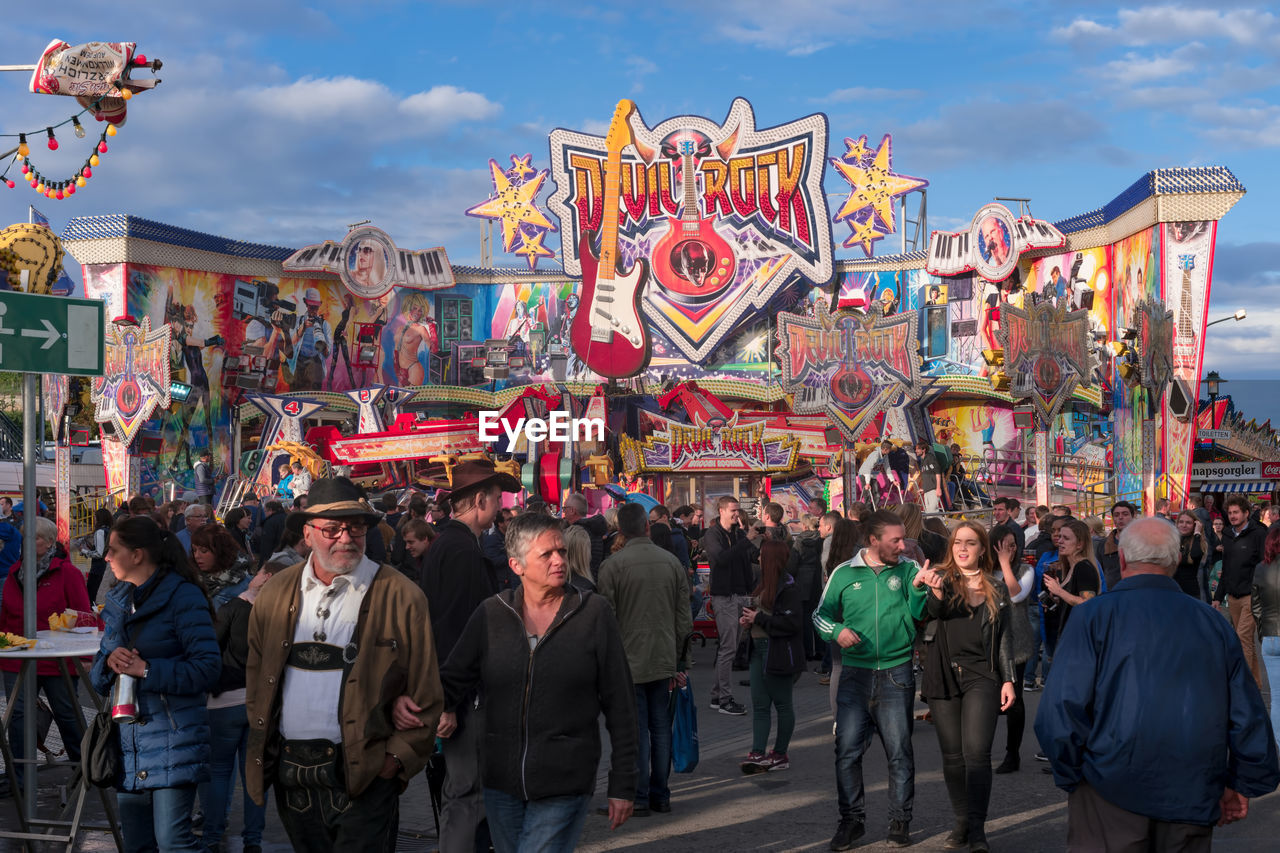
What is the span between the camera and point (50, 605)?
26.2 feet

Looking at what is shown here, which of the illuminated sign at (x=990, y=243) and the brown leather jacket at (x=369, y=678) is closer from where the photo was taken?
the brown leather jacket at (x=369, y=678)

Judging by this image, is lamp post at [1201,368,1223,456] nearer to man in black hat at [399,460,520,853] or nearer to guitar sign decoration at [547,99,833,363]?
guitar sign decoration at [547,99,833,363]

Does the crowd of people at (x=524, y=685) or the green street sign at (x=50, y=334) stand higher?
the green street sign at (x=50, y=334)

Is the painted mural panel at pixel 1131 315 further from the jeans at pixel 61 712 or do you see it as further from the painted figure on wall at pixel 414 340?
the jeans at pixel 61 712

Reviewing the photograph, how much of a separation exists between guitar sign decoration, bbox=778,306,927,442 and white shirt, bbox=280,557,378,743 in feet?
78.2

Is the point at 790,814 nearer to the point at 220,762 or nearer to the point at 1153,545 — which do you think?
the point at 220,762

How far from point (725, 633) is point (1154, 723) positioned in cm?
718

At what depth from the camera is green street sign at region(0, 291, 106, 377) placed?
6.61 meters

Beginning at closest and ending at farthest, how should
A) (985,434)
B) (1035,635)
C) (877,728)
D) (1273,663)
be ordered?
1. (877,728)
2. (1273,663)
3. (1035,635)
4. (985,434)

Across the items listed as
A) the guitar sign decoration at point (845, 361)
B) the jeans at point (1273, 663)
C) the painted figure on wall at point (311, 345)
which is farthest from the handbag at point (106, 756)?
the painted figure on wall at point (311, 345)

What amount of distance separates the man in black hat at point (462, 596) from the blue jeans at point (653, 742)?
1922 millimetres

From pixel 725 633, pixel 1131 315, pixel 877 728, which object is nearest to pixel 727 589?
pixel 725 633

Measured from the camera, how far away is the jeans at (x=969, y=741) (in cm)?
665

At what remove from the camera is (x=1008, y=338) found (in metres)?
29.0
